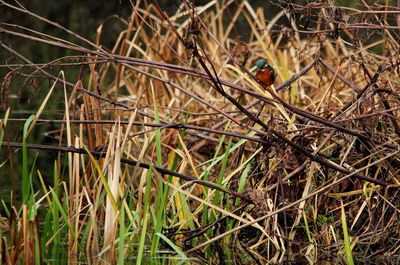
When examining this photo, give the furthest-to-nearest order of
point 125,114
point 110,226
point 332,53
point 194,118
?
point 332,53 → point 125,114 → point 194,118 → point 110,226

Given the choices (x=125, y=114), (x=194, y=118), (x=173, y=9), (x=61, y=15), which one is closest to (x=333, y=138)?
(x=194, y=118)

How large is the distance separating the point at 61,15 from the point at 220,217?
7.65 meters

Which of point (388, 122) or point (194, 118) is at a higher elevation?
point (388, 122)

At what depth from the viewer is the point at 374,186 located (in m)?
3.34

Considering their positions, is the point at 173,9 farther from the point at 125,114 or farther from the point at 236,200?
the point at 236,200

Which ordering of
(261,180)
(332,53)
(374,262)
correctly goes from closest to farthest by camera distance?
(374,262) → (261,180) → (332,53)

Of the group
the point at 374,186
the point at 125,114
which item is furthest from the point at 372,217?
the point at 125,114

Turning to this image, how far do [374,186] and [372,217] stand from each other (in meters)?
0.14

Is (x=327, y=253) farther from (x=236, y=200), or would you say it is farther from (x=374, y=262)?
(x=236, y=200)

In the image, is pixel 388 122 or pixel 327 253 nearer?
pixel 327 253

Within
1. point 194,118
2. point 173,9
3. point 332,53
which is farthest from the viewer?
point 173,9

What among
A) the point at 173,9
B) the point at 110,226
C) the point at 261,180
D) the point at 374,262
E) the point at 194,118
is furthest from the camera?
the point at 173,9

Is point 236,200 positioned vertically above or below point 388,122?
below

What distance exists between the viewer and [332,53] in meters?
6.94
